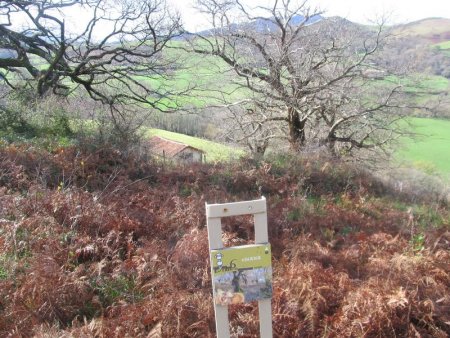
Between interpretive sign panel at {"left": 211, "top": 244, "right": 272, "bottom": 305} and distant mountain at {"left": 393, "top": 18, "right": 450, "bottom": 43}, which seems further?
distant mountain at {"left": 393, "top": 18, "right": 450, "bottom": 43}

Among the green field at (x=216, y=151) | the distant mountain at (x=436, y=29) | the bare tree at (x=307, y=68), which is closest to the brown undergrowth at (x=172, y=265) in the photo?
the green field at (x=216, y=151)

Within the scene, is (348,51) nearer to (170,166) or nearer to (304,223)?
(170,166)

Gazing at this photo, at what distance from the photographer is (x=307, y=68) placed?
15125 millimetres

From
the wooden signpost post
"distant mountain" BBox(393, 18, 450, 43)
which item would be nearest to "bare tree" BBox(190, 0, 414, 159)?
the wooden signpost post

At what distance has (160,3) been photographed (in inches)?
608

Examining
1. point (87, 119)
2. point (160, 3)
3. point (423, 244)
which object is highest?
point (160, 3)

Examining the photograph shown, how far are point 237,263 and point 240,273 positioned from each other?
0.29ft

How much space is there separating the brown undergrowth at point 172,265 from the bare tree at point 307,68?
290 inches

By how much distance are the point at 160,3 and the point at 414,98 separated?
37.8 feet

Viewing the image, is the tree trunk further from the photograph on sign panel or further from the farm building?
the photograph on sign panel

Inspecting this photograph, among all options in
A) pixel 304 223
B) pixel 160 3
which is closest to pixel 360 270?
pixel 304 223

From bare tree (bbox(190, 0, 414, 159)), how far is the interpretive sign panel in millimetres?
10996

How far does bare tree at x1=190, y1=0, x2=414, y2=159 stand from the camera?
15.5 metres

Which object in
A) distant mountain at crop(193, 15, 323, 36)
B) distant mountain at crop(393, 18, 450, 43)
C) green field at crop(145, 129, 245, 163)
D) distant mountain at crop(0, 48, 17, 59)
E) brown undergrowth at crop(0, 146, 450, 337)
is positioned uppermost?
distant mountain at crop(393, 18, 450, 43)
